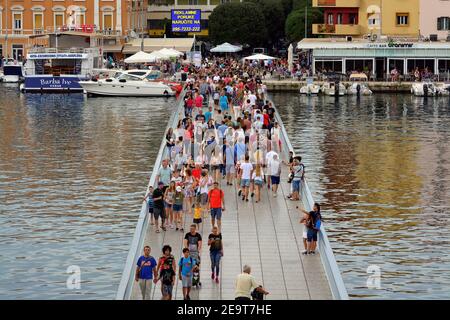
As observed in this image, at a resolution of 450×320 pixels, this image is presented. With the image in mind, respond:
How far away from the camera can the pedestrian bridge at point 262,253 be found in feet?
90.5

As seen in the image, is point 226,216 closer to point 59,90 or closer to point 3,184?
point 3,184

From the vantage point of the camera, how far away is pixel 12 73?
11788cm

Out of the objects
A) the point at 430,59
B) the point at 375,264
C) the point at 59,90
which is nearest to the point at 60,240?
the point at 375,264

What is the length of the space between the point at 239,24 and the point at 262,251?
117219mm

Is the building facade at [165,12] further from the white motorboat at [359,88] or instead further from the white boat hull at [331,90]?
the white boat hull at [331,90]

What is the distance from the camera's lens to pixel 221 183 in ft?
134

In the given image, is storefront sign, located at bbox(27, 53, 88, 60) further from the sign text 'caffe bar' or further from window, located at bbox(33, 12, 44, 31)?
window, located at bbox(33, 12, 44, 31)

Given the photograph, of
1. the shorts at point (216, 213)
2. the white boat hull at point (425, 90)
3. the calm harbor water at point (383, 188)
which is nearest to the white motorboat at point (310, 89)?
the white boat hull at point (425, 90)

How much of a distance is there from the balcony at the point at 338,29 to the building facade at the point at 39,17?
25.7 m

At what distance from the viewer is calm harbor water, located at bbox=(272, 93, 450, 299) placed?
33.8 meters


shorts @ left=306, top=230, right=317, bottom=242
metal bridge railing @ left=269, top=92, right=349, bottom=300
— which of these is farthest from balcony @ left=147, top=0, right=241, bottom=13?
metal bridge railing @ left=269, top=92, right=349, bottom=300

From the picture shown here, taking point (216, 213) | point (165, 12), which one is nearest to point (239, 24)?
point (165, 12)

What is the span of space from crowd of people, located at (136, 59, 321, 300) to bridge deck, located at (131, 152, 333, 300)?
346 millimetres

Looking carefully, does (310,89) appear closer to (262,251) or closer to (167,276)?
(262,251)
